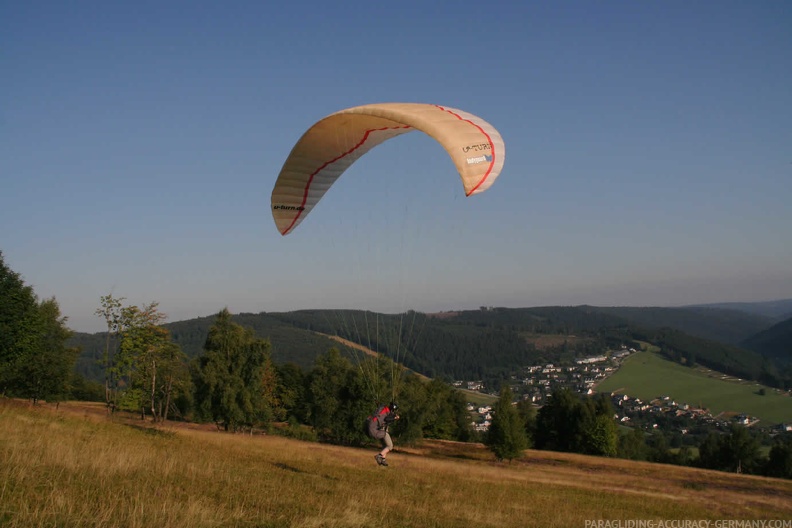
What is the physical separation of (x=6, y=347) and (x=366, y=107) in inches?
876

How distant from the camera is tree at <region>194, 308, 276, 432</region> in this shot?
34938 millimetres

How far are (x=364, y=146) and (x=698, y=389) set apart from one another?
12642cm

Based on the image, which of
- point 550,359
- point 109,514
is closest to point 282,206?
point 109,514

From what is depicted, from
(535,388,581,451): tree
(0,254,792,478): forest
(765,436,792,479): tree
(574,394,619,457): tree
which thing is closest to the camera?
(0,254,792,478): forest

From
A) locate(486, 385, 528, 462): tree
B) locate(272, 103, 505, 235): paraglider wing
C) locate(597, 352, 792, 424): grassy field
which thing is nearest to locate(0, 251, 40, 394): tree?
locate(272, 103, 505, 235): paraglider wing

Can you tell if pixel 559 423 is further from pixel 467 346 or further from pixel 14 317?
pixel 467 346

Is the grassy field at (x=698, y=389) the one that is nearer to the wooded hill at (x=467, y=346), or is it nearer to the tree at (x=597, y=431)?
the wooded hill at (x=467, y=346)

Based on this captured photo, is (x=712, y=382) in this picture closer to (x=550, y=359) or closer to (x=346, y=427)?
(x=550, y=359)

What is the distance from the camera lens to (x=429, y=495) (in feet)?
44.3

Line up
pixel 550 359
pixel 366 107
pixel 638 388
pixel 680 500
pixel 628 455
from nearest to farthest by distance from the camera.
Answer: pixel 366 107, pixel 680 500, pixel 628 455, pixel 638 388, pixel 550 359

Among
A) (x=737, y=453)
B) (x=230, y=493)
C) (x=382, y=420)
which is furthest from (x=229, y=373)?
(x=737, y=453)

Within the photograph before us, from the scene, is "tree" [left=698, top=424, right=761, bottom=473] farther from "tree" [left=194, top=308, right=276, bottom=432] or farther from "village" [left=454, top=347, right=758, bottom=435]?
"tree" [left=194, top=308, right=276, bottom=432]

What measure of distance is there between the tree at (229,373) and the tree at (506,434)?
641 inches

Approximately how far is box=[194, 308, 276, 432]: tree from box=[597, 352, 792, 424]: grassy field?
95144 millimetres
